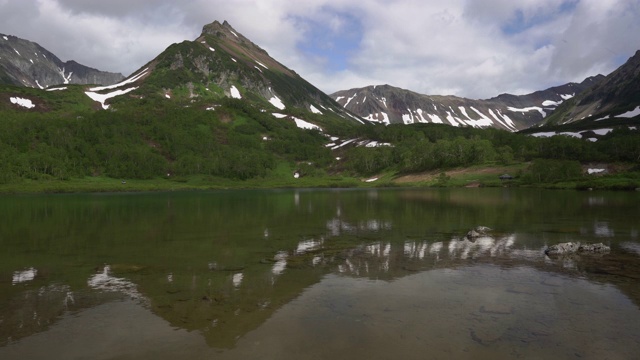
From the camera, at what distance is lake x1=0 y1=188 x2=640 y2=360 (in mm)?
11875

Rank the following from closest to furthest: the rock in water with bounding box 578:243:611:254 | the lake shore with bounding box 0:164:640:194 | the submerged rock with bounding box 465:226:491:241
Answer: the rock in water with bounding box 578:243:611:254, the submerged rock with bounding box 465:226:491:241, the lake shore with bounding box 0:164:640:194

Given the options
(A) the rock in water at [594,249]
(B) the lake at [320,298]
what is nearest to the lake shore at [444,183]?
(B) the lake at [320,298]

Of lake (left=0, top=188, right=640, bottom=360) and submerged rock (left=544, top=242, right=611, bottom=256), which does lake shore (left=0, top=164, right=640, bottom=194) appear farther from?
submerged rock (left=544, top=242, right=611, bottom=256)

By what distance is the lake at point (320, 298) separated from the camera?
11.9 metres

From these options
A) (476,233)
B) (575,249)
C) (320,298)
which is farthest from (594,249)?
(320,298)

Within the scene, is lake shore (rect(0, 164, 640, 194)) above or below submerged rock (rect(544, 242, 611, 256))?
above

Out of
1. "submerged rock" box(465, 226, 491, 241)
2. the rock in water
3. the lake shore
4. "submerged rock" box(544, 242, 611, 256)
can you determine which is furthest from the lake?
the lake shore

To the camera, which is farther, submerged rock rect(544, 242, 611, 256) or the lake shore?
the lake shore

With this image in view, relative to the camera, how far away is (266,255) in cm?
2573

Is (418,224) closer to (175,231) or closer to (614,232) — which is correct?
(614,232)

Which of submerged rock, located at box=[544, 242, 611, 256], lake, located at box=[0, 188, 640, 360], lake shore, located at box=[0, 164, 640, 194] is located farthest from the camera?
lake shore, located at box=[0, 164, 640, 194]

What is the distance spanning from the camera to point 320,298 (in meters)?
16.5

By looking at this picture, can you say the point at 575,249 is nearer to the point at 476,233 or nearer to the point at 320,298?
the point at 476,233

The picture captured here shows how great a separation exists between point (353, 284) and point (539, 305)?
302 inches
